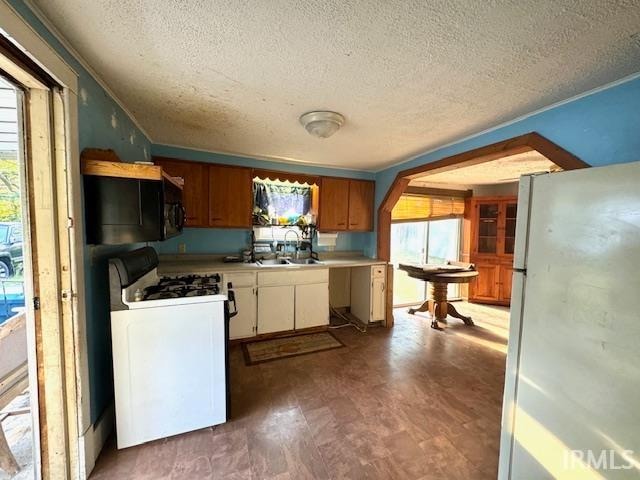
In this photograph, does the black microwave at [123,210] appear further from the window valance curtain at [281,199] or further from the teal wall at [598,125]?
the teal wall at [598,125]

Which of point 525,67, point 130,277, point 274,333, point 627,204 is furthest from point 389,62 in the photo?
point 274,333

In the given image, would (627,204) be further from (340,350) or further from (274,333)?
(274,333)

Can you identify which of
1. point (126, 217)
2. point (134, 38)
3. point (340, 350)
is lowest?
point (340, 350)

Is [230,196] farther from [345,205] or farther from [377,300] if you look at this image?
[377,300]

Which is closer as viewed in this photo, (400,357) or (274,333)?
(400,357)

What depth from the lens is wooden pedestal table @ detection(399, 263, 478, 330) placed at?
351 centimetres

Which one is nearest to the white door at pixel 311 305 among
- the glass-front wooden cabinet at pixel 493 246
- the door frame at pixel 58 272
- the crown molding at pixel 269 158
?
the crown molding at pixel 269 158

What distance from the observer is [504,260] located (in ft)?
15.0

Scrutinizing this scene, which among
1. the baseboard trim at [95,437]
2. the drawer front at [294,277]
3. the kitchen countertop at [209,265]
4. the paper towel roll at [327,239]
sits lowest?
the baseboard trim at [95,437]

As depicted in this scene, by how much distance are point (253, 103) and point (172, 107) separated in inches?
25.6

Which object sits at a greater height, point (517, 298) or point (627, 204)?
point (627, 204)

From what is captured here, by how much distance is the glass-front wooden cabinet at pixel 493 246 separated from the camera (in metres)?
4.53

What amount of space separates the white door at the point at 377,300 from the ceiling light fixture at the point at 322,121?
7.19 ft

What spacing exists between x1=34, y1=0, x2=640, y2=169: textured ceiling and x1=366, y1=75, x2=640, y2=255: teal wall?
91 millimetres
